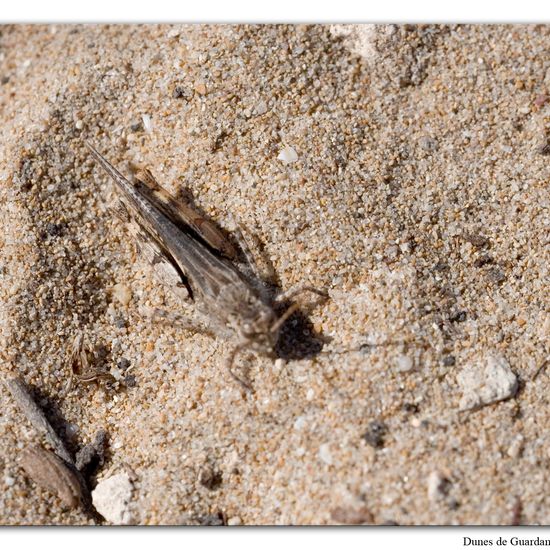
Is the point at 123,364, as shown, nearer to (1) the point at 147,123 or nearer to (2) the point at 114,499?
(2) the point at 114,499

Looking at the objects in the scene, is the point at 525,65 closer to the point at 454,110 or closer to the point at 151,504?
the point at 454,110

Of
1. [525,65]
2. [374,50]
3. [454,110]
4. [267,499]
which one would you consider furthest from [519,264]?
[267,499]

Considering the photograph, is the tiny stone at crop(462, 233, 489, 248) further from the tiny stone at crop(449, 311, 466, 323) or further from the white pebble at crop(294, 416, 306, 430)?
the white pebble at crop(294, 416, 306, 430)

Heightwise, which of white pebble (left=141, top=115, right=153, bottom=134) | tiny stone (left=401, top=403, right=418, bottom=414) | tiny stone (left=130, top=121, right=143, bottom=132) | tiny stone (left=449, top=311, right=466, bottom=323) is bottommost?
tiny stone (left=401, top=403, right=418, bottom=414)

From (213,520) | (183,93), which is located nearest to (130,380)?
(213,520)

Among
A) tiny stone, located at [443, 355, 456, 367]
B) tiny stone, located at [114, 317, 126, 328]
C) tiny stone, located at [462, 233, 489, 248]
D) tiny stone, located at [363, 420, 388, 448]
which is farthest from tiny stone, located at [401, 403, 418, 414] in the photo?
tiny stone, located at [114, 317, 126, 328]

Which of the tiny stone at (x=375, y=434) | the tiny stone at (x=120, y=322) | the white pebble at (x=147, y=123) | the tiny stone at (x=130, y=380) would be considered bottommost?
the tiny stone at (x=130, y=380)

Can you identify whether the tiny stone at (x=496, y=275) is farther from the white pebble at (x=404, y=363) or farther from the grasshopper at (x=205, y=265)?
the grasshopper at (x=205, y=265)

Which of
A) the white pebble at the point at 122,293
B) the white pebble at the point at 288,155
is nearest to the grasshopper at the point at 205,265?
the white pebble at the point at 122,293
